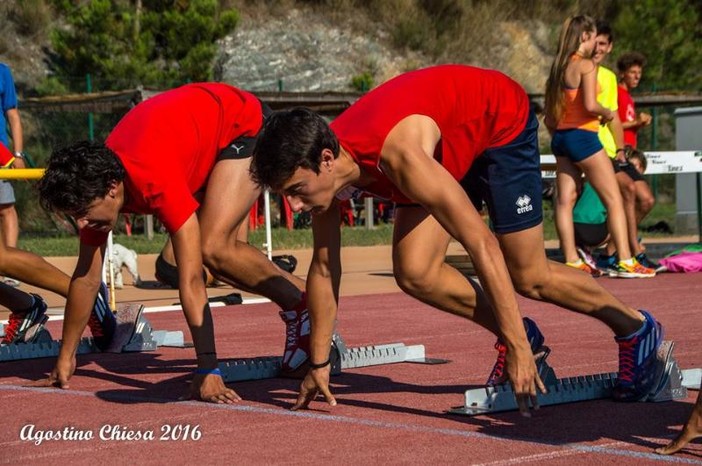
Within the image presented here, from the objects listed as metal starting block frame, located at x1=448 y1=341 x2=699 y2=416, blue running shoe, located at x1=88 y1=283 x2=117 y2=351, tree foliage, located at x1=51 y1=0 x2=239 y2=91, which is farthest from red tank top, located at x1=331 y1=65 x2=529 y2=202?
tree foliage, located at x1=51 y1=0 x2=239 y2=91

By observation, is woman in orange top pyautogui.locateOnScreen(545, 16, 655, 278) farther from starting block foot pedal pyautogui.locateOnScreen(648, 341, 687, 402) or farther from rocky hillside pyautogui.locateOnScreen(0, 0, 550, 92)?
rocky hillside pyautogui.locateOnScreen(0, 0, 550, 92)

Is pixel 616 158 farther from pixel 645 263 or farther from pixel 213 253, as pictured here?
pixel 213 253

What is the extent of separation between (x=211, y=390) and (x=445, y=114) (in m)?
1.58

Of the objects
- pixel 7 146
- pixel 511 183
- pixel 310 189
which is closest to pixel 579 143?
pixel 7 146

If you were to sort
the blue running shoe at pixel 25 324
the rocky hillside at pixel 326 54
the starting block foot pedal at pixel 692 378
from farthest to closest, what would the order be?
the rocky hillside at pixel 326 54 → the blue running shoe at pixel 25 324 → the starting block foot pedal at pixel 692 378

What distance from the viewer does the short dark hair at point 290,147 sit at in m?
4.94

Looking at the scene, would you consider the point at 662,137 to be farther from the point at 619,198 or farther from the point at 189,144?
the point at 189,144

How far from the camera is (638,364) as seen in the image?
5.63 meters

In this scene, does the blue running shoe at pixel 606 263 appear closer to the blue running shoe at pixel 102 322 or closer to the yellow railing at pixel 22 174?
the blue running shoe at pixel 102 322

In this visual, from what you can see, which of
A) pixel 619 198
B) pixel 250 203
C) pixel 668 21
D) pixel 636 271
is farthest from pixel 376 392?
pixel 668 21

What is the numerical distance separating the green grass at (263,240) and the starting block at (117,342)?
28.3ft

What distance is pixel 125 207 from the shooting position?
602 cm

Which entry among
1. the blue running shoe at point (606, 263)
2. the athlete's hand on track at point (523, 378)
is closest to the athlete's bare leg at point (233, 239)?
the athlete's hand on track at point (523, 378)

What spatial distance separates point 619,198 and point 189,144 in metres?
5.78
